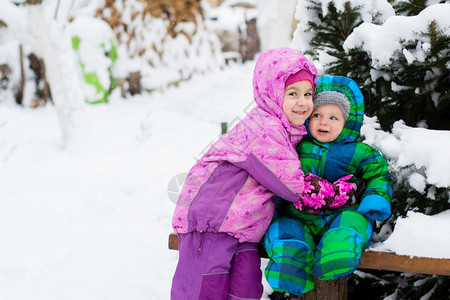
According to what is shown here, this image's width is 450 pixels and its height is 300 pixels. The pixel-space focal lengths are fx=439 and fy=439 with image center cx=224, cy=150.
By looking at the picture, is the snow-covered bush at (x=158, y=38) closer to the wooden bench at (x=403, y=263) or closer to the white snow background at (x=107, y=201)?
A: the white snow background at (x=107, y=201)

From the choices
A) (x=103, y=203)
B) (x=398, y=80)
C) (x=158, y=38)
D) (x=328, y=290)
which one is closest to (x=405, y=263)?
(x=328, y=290)

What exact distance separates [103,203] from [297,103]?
2.73 meters

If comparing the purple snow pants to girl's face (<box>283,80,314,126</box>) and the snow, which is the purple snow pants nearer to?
girl's face (<box>283,80,314,126</box>)

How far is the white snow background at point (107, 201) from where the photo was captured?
1971mm

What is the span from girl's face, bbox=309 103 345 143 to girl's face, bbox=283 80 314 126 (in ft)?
0.26

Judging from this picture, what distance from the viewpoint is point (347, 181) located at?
2.20m

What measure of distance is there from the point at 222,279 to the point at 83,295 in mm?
1275

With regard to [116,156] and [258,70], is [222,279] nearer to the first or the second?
[258,70]

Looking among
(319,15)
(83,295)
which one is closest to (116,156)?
(83,295)

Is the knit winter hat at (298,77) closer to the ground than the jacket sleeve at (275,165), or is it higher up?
higher up

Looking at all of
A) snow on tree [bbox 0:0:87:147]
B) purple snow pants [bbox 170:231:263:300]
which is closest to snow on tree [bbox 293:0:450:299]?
purple snow pants [bbox 170:231:263:300]

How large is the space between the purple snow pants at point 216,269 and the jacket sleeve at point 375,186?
1.91ft

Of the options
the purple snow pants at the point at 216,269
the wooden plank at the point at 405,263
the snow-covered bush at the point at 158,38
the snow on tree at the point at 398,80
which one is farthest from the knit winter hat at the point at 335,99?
the snow-covered bush at the point at 158,38

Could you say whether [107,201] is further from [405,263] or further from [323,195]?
[405,263]
